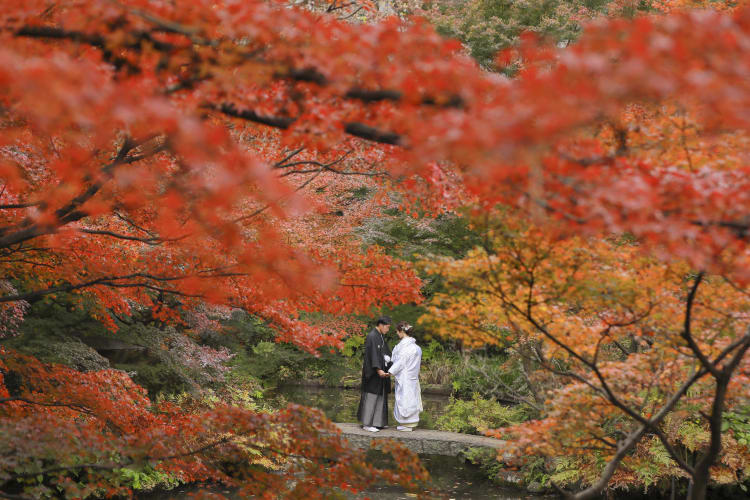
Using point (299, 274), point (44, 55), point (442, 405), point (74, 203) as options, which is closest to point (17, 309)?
point (74, 203)

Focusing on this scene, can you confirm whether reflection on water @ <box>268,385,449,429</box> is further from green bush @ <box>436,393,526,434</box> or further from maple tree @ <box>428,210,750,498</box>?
maple tree @ <box>428,210,750,498</box>

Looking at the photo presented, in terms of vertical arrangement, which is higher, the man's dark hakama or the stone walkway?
the man's dark hakama

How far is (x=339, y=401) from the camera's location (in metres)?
13.3

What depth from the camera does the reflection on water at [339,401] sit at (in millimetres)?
11188

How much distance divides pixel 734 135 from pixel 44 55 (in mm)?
3068

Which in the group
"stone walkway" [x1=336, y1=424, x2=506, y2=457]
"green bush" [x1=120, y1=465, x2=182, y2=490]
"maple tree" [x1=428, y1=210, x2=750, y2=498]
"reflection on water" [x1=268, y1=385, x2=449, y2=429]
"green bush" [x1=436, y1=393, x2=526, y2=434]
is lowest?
"green bush" [x1=120, y1=465, x2=182, y2=490]

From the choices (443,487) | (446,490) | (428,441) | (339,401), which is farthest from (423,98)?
(339,401)

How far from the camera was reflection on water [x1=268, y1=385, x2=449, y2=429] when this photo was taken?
11.2 metres

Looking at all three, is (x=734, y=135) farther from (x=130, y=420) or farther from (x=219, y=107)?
(x=130, y=420)

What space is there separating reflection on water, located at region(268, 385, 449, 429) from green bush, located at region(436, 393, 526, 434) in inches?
26.5

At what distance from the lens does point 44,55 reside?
2422mm

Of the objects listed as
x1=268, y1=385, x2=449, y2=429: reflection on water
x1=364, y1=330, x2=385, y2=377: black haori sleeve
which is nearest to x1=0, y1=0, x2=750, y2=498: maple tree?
x1=364, y1=330, x2=385, y2=377: black haori sleeve

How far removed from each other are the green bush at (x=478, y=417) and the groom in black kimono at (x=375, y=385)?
1.39m

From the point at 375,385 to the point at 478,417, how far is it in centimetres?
188
